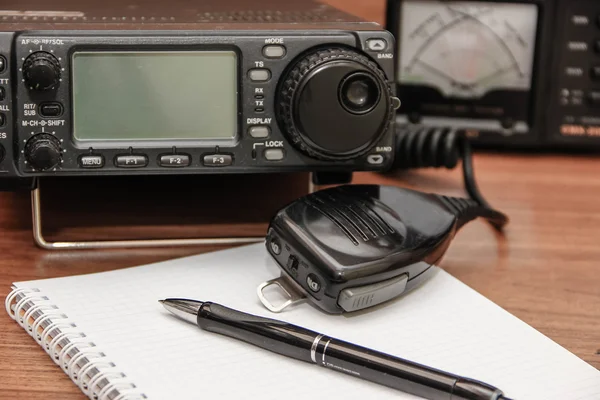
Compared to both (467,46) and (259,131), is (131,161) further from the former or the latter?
(467,46)

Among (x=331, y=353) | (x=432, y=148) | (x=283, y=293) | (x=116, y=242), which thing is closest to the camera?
(x=331, y=353)

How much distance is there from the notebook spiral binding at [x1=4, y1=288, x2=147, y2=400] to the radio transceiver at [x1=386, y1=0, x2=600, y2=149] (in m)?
0.56

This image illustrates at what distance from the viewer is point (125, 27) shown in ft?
2.52

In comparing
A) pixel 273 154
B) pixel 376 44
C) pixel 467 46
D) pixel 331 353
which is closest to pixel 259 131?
pixel 273 154

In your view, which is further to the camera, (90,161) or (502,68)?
(502,68)

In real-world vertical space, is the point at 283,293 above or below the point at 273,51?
below

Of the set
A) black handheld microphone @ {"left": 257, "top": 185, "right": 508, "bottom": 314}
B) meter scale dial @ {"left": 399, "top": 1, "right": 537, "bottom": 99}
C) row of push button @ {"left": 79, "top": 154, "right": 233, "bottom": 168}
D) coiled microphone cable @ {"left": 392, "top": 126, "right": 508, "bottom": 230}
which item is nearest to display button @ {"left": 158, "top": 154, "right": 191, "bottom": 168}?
row of push button @ {"left": 79, "top": 154, "right": 233, "bottom": 168}

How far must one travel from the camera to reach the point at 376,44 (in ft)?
2.58

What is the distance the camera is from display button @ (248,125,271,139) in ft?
2.57

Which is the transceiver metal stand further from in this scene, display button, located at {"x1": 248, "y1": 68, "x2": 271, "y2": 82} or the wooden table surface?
display button, located at {"x1": 248, "y1": 68, "x2": 271, "y2": 82}

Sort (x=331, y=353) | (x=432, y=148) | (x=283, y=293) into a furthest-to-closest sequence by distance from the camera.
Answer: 1. (x=432, y=148)
2. (x=283, y=293)
3. (x=331, y=353)

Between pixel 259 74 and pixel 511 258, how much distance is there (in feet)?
0.98

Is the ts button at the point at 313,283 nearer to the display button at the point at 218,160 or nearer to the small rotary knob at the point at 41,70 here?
the display button at the point at 218,160

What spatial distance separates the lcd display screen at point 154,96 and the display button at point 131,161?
0.05 feet
